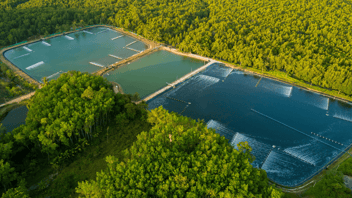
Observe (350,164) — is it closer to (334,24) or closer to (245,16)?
(334,24)

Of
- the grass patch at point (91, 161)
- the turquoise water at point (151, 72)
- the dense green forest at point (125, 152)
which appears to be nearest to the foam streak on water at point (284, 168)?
the dense green forest at point (125, 152)

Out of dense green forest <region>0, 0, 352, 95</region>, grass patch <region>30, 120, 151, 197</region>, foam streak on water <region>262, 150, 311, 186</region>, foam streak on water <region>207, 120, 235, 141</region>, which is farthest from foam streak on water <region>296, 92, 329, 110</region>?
grass patch <region>30, 120, 151, 197</region>

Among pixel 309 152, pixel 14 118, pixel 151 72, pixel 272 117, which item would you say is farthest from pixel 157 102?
pixel 309 152

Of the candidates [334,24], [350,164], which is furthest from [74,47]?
[334,24]

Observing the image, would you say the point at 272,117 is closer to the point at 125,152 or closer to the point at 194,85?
the point at 194,85

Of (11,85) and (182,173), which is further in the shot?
(11,85)

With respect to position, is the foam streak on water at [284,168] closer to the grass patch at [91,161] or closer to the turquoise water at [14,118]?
the grass patch at [91,161]

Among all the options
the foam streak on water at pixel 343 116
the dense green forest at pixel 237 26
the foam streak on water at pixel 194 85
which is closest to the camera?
the foam streak on water at pixel 343 116
